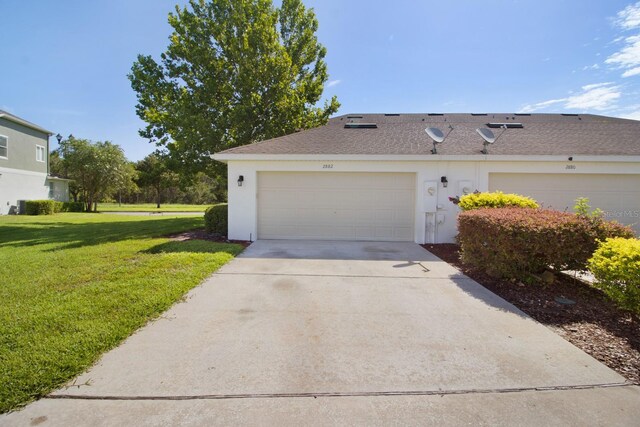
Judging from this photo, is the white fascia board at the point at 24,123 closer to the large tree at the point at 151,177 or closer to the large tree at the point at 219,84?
the large tree at the point at 151,177

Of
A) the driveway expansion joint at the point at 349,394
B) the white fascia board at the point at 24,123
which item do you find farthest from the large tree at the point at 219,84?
the driveway expansion joint at the point at 349,394

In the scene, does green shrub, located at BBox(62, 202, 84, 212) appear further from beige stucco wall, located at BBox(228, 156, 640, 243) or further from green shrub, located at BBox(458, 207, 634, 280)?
green shrub, located at BBox(458, 207, 634, 280)

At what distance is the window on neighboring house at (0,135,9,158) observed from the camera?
19.3 m

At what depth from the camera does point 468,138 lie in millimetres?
10562

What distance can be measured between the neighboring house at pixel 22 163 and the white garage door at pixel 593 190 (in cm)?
2702

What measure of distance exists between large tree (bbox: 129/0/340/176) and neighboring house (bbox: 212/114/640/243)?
4.88 m

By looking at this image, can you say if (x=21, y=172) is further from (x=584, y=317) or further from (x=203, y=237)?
(x=584, y=317)

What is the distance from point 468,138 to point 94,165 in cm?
2778

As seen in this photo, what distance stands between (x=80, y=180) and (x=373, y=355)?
31523 mm

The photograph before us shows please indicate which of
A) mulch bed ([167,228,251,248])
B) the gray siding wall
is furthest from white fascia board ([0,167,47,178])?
mulch bed ([167,228,251,248])

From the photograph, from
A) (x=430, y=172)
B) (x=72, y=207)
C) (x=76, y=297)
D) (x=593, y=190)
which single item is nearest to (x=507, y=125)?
(x=593, y=190)

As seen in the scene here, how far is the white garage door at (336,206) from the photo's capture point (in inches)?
377

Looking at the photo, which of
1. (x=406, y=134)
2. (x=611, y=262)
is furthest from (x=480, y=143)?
(x=611, y=262)

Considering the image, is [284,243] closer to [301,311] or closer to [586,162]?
[301,311]
